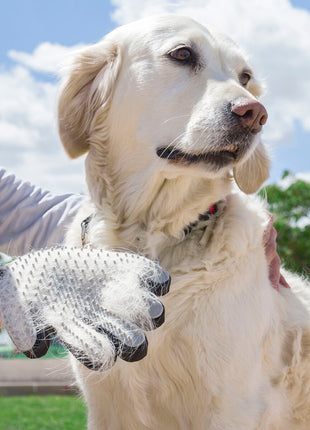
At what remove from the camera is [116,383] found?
264cm

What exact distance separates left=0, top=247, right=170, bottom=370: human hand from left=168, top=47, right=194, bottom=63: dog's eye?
1107mm

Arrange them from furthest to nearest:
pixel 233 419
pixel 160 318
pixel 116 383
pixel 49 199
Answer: pixel 49 199 < pixel 116 383 < pixel 233 419 < pixel 160 318

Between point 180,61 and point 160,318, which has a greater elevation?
point 180,61

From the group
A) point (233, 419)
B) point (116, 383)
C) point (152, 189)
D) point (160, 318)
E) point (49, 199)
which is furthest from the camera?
point (49, 199)

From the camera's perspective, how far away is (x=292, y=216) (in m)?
18.2

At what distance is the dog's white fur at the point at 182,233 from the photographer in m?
2.51

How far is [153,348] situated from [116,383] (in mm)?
273

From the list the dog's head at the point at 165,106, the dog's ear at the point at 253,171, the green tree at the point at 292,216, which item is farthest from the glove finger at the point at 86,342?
the green tree at the point at 292,216

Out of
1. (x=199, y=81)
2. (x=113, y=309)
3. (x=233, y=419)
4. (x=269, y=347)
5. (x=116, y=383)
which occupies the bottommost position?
(x=116, y=383)

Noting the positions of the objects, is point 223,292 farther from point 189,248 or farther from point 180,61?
point 180,61

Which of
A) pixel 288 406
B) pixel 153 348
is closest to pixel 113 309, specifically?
pixel 153 348

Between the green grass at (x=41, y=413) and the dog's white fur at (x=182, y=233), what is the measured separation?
495cm

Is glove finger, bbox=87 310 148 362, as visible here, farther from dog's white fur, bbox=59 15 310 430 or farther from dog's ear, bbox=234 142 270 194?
dog's ear, bbox=234 142 270 194

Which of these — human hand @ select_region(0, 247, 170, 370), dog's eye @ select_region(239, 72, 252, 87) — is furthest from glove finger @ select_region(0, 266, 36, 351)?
dog's eye @ select_region(239, 72, 252, 87)
